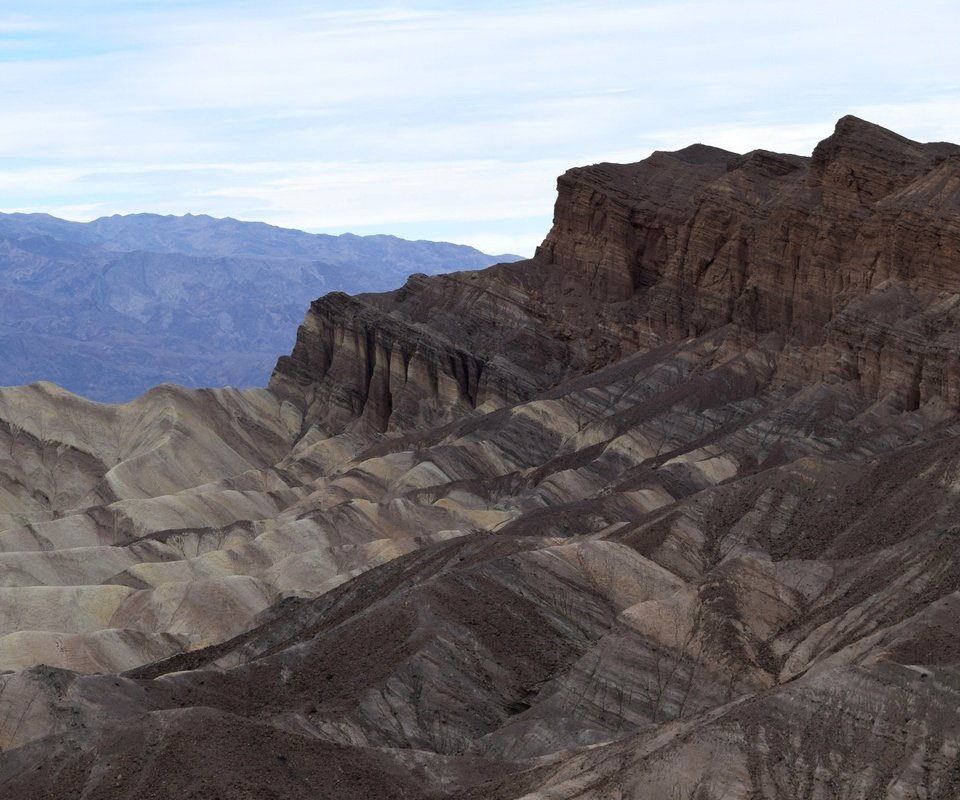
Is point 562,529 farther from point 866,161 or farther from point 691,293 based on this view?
point 691,293

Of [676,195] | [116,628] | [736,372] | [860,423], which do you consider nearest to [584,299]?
[676,195]

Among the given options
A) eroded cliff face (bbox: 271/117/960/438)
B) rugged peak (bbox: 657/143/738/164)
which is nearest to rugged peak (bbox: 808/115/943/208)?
eroded cliff face (bbox: 271/117/960/438)

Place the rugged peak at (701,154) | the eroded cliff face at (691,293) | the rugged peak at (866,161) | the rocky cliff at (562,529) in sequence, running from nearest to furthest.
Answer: the rocky cliff at (562,529)
the eroded cliff face at (691,293)
the rugged peak at (866,161)
the rugged peak at (701,154)

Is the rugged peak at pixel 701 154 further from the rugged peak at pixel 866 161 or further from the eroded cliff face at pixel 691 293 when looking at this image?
the rugged peak at pixel 866 161

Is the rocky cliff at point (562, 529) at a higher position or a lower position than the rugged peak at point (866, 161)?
lower

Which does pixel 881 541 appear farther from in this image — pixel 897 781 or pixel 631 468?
pixel 631 468

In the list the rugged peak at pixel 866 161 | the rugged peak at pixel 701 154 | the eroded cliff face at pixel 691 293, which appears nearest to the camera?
the eroded cliff face at pixel 691 293

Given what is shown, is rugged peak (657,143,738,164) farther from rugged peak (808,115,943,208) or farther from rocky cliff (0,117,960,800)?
rugged peak (808,115,943,208)

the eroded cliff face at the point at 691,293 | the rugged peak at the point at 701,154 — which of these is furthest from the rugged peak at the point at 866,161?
the rugged peak at the point at 701,154
